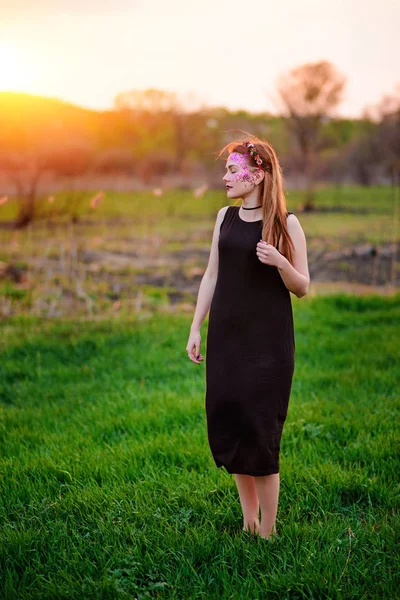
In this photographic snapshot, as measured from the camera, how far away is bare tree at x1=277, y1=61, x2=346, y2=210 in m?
24.4

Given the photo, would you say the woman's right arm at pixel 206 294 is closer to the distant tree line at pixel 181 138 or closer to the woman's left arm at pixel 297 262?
the woman's left arm at pixel 297 262

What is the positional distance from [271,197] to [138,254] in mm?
9733

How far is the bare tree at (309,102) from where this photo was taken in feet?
80.0

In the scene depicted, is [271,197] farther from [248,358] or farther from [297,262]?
[248,358]

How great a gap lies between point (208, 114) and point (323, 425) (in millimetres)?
18742

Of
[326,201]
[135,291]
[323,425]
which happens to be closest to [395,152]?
[326,201]

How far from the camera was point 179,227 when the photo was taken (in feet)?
54.3

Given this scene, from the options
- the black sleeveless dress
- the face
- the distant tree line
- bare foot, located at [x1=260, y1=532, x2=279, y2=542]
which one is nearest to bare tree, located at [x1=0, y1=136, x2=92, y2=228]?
the distant tree line

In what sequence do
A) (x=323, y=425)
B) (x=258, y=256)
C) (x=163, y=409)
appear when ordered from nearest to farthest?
(x=258, y=256)
(x=323, y=425)
(x=163, y=409)

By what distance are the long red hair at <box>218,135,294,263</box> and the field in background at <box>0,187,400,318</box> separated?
5261 mm

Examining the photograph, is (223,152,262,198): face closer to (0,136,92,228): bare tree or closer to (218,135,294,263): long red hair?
(218,135,294,263): long red hair

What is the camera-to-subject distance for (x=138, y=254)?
1239cm

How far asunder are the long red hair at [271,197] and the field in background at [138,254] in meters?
5.26

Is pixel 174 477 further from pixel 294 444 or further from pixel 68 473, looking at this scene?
pixel 294 444
